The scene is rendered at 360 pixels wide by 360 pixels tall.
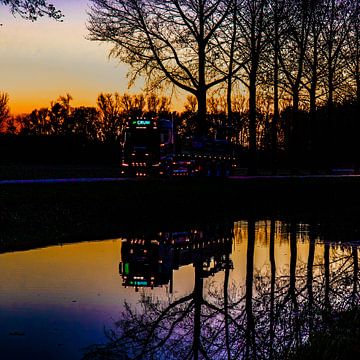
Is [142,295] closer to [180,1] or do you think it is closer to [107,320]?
[107,320]

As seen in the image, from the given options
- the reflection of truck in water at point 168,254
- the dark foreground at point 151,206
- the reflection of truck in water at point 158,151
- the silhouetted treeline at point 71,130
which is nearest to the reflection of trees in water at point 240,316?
the reflection of truck in water at point 168,254

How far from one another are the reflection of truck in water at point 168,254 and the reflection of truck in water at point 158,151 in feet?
66.9

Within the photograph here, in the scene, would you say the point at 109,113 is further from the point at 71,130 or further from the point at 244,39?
the point at 244,39

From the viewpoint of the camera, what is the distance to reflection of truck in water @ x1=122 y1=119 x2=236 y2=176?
154 feet

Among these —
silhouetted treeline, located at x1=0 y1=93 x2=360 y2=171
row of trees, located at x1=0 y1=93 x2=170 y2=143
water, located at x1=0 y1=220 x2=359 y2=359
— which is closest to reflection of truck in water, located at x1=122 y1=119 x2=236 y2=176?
silhouetted treeline, located at x1=0 y1=93 x2=360 y2=171

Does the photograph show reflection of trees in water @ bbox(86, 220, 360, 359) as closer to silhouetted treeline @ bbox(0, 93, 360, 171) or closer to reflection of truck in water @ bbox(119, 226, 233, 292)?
reflection of truck in water @ bbox(119, 226, 233, 292)

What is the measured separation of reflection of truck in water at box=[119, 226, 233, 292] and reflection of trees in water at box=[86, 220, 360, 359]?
749mm

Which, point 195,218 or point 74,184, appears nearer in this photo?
point 195,218

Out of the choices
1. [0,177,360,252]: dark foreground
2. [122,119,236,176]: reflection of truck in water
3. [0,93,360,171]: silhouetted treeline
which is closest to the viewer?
[0,177,360,252]: dark foreground

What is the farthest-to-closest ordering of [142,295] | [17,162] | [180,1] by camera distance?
Answer: [17,162] < [180,1] < [142,295]

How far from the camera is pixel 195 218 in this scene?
31.4 metres

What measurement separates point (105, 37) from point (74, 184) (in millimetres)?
15338

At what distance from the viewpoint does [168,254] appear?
68.1ft

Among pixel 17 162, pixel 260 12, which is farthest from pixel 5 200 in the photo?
pixel 17 162
